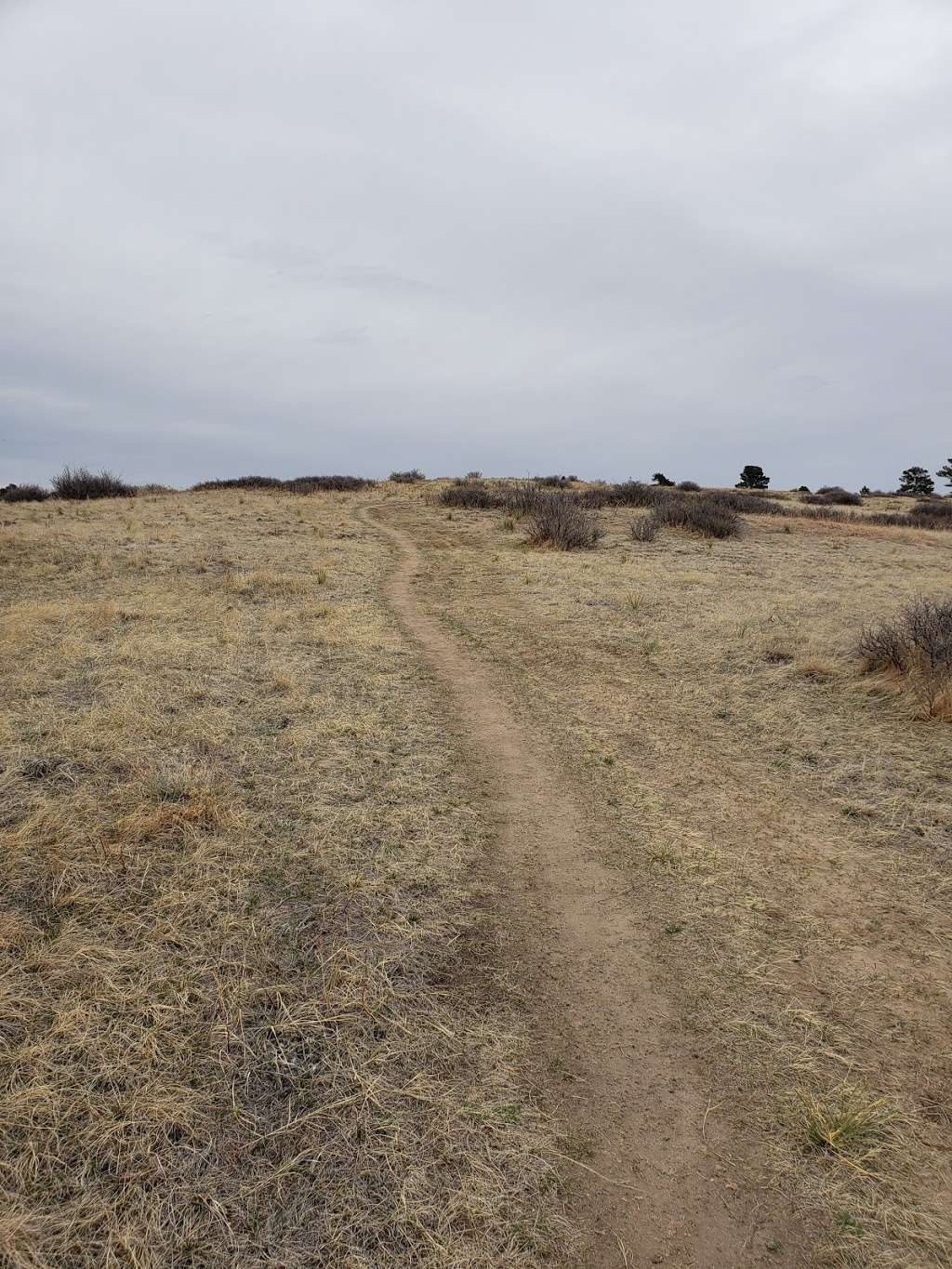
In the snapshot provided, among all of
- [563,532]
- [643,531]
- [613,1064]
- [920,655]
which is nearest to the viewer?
[613,1064]

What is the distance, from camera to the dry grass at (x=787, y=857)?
9.02 ft

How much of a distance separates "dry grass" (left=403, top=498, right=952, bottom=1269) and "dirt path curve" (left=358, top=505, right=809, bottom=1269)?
5.3 inches

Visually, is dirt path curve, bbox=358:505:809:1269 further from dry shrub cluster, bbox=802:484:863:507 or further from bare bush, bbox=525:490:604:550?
dry shrub cluster, bbox=802:484:863:507

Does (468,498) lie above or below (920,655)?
above

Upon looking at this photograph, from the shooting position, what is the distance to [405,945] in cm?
382

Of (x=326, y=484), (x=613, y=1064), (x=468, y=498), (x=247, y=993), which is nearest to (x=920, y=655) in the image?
(x=613, y=1064)

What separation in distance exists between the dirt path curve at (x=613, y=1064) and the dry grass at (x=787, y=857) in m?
0.13

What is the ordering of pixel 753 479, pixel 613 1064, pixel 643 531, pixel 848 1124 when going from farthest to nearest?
1. pixel 753 479
2. pixel 643 531
3. pixel 613 1064
4. pixel 848 1124

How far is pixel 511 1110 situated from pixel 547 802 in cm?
270

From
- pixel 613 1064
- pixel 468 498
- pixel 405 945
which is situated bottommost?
pixel 613 1064

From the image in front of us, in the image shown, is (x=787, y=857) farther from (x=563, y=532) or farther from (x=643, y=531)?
(x=643, y=531)

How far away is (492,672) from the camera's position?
28.3 ft

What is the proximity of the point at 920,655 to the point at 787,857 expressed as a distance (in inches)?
156

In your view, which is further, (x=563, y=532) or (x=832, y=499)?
(x=832, y=499)
